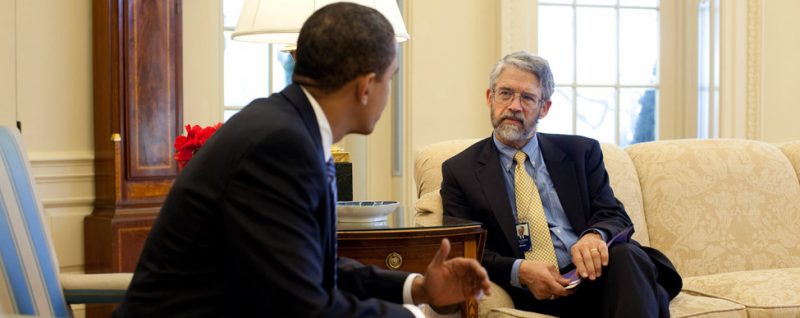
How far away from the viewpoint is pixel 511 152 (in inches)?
109

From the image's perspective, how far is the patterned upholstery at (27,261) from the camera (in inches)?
76.5

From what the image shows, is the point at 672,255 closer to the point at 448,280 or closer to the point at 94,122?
the point at 448,280

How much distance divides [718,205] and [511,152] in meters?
0.86

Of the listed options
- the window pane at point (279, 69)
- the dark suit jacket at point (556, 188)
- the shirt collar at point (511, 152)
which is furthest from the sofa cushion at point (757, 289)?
the window pane at point (279, 69)

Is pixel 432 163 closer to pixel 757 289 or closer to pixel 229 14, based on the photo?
pixel 757 289

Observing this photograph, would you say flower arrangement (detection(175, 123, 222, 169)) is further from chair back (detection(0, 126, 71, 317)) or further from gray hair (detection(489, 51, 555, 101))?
gray hair (detection(489, 51, 555, 101))

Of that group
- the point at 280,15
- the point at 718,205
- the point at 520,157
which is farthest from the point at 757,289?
the point at 280,15

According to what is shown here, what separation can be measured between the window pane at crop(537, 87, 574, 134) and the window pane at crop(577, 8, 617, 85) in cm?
10

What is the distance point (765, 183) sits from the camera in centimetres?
329

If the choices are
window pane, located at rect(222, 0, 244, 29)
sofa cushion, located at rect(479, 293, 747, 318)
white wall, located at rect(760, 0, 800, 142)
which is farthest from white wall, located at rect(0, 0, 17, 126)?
white wall, located at rect(760, 0, 800, 142)

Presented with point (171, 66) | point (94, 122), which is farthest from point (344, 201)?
point (94, 122)

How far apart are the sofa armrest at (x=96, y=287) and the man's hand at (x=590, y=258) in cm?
108

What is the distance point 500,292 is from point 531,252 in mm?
151

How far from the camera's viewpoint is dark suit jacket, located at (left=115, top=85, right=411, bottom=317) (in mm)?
1280
